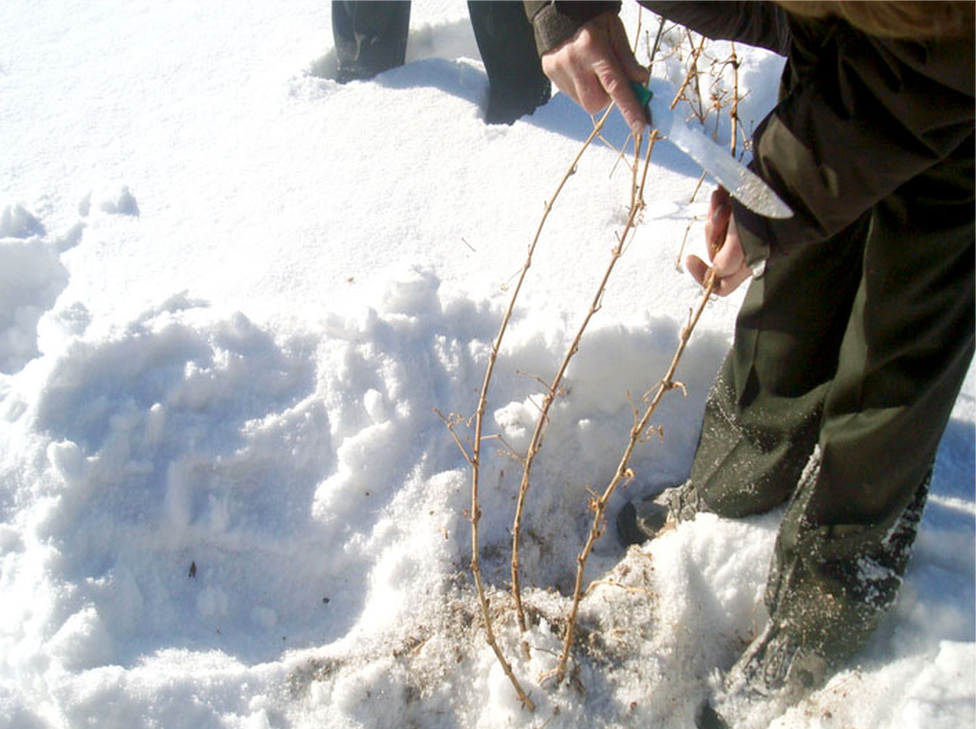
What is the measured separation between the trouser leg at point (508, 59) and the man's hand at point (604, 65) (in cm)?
128

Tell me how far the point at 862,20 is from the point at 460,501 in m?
1.26

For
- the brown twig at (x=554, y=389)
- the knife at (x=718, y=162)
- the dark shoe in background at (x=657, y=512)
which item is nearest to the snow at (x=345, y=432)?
the dark shoe in background at (x=657, y=512)

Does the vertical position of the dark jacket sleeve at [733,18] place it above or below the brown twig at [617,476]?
above

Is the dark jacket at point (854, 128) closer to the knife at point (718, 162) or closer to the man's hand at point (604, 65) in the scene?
the knife at point (718, 162)

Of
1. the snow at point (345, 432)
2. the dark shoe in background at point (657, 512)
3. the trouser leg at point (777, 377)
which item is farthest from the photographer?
the dark shoe in background at point (657, 512)

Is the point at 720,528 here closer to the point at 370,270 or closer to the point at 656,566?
the point at 656,566

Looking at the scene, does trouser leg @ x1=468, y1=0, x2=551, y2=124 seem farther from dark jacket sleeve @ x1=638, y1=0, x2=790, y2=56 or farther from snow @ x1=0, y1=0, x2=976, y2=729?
dark jacket sleeve @ x1=638, y1=0, x2=790, y2=56

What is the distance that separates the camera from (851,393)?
121 cm

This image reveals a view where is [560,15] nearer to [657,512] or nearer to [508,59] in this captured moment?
[657,512]

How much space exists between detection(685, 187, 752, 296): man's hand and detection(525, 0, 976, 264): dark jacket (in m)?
0.05

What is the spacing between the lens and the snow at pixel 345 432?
4.92ft

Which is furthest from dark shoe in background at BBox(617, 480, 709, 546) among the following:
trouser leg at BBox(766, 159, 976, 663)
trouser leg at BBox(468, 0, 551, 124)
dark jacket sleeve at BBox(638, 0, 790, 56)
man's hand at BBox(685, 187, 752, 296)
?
trouser leg at BBox(468, 0, 551, 124)

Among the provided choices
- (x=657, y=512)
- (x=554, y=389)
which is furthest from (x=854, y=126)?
(x=657, y=512)

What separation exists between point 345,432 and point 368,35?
165 centimetres
